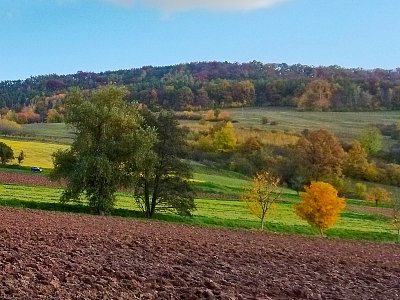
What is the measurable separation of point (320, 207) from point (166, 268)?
30.3 metres

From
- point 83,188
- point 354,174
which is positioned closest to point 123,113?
point 83,188

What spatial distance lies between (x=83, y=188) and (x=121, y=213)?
16.8 ft

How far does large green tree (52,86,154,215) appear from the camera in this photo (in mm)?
42938

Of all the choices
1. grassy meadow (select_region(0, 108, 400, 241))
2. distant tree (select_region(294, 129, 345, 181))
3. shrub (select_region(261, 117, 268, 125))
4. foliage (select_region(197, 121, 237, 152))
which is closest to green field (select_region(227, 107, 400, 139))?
shrub (select_region(261, 117, 268, 125))

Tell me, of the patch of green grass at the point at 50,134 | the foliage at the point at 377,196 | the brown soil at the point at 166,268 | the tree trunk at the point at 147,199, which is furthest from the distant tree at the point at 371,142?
the brown soil at the point at 166,268

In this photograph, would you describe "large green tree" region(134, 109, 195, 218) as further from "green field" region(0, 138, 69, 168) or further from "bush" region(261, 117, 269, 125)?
"bush" region(261, 117, 269, 125)

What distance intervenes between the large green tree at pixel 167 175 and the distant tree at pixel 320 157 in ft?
132

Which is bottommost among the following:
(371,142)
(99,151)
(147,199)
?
(147,199)

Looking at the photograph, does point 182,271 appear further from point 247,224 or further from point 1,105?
point 1,105

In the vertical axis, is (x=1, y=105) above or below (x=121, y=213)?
above

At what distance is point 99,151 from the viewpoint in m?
44.0

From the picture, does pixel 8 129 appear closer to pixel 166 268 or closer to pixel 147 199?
pixel 147 199

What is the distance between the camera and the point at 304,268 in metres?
21.4

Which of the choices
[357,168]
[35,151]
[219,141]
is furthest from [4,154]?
[357,168]
